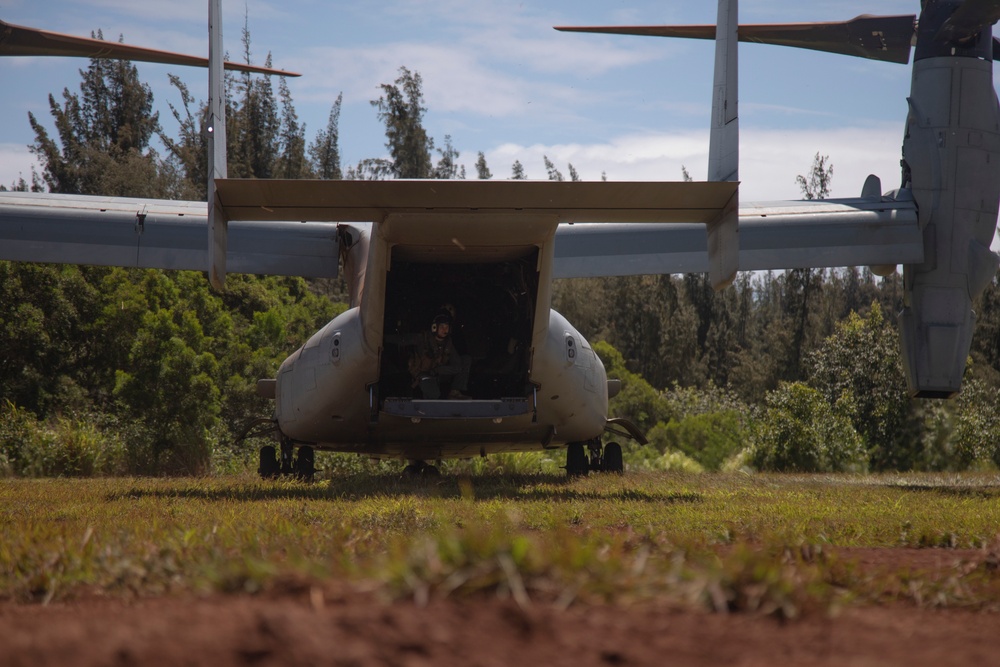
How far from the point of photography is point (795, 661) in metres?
2.58

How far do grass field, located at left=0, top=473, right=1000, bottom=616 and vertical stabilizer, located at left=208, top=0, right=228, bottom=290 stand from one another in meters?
2.06

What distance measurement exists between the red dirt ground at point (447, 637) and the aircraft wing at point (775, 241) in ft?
31.9

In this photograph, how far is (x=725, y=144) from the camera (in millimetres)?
9969

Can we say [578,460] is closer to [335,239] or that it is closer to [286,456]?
[286,456]

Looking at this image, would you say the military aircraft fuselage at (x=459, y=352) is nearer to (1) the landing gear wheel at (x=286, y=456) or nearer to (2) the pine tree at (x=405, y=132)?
(1) the landing gear wheel at (x=286, y=456)

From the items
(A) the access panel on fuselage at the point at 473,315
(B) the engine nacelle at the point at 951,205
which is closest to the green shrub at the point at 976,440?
(B) the engine nacelle at the point at 951,205

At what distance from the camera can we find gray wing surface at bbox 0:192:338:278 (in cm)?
1212

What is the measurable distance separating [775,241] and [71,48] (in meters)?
11.5

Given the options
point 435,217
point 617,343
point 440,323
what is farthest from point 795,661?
point 617,343

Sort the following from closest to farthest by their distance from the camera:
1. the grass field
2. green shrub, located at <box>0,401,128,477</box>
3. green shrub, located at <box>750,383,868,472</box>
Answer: the grass field
green shrub, located at <box>0,401,128,477</box>
green shrub, located at <box>750,383,868,472</box>

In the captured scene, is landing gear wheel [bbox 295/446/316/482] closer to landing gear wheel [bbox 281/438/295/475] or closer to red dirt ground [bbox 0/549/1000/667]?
landing gear wheel [bbox 281/438/295/475]

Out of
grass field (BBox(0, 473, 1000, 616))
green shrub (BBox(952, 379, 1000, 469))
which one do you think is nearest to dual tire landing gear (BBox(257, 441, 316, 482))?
grass field (BBox(0, 473, 1000, 616))

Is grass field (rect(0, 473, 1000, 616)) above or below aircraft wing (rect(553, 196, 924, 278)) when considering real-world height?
below

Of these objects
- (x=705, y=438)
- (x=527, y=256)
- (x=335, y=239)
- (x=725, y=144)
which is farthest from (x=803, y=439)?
(x=725, y=144)
